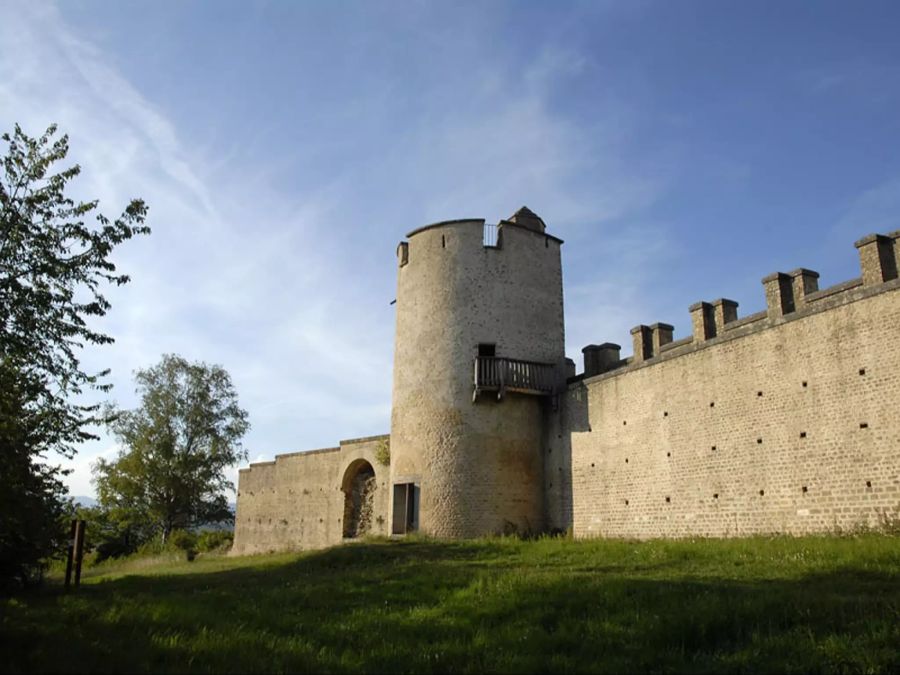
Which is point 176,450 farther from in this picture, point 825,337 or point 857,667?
point 857,667

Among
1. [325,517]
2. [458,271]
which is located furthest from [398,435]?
[325,517]

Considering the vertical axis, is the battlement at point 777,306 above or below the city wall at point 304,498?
above

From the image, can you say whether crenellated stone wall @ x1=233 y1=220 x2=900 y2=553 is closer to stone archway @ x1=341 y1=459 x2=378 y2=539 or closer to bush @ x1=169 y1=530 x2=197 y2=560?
stone archway @ x1=341 y1=459 x2=378 y2=539

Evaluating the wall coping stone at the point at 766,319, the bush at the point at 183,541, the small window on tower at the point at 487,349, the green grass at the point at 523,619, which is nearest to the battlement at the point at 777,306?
the wall coping stone at the point at 766,319

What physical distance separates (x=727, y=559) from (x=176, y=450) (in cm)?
3054

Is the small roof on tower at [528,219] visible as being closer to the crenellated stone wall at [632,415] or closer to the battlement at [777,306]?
the crenellated stone wall at [632,415]

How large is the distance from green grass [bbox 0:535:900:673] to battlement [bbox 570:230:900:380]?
417cm

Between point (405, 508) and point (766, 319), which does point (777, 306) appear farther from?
point (405, 508)

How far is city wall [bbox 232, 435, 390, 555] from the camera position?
2498 centimetres

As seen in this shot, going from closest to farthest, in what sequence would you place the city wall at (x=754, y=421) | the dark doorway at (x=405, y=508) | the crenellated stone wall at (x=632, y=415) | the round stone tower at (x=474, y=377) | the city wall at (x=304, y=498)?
the city wall at (x=754, y=421)
the crenellated stone wall at (x=632, y=415)
the round stone tower at (x=474, y=377)
the dark doorway at (x=405, y=508)
the city wall at (x=304, y=498)

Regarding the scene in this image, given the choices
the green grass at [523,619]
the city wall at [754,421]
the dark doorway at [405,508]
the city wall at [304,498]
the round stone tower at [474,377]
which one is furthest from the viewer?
the city wall at [304,498]

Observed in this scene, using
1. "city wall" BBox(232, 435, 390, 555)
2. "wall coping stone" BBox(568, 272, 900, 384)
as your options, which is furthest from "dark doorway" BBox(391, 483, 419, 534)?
"wall coping stone" BBox(568, 272, 900, 384)

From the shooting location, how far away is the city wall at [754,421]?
40.3 feet

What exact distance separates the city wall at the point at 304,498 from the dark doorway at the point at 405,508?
118 inches
